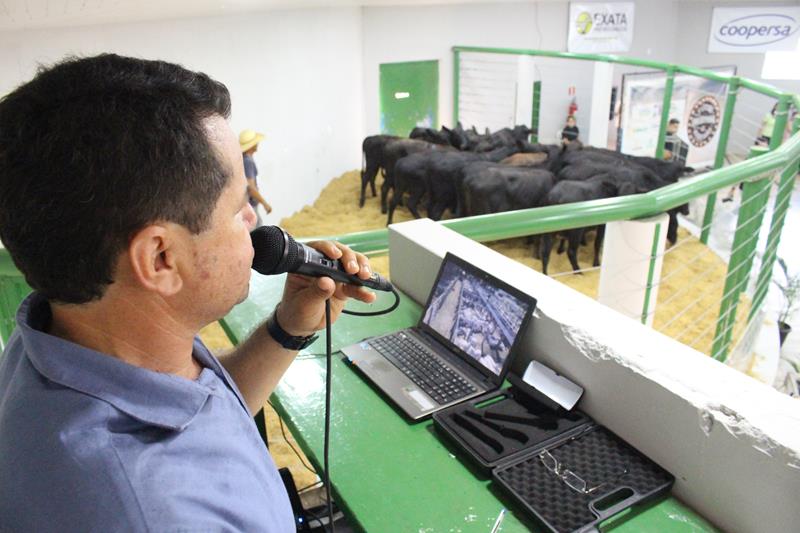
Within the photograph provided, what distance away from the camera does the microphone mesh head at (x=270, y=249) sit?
0.91 m

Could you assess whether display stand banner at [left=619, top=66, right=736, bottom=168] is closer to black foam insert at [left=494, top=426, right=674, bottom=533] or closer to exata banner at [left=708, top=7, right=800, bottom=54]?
exata banner at [left=708, top=7, right=800, bottom=54]

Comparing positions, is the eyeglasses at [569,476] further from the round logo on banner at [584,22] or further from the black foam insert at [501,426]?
the round logo on banner at [584,22]

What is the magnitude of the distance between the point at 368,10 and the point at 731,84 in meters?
3.87

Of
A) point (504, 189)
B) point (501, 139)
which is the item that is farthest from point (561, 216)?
point (501, 139)

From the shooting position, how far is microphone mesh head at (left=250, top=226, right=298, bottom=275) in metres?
0.91

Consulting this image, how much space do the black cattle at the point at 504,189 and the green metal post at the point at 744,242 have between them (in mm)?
2059

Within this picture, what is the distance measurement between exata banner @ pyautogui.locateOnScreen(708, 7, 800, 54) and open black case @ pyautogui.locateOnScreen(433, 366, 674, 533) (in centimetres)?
947

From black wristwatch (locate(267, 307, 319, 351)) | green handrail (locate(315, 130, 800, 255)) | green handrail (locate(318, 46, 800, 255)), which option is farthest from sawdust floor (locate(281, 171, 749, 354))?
black wristwatch (locate(267, 307, 319, 351))

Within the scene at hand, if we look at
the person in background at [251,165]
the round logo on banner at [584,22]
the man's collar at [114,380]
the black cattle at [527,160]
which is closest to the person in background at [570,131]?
the round logo on banner at [584,22]

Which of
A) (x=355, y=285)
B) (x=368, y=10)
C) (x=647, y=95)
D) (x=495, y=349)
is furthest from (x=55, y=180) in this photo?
(x=647, y=95)

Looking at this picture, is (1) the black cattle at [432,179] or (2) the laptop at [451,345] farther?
(1) the black cattle at [432,179]

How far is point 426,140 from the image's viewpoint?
21.0 ft

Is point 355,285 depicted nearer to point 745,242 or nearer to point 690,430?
point 690,430

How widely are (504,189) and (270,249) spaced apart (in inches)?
161
